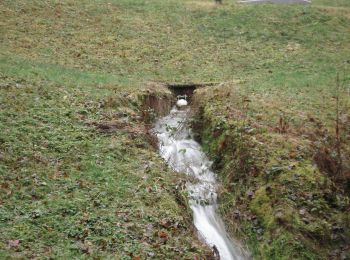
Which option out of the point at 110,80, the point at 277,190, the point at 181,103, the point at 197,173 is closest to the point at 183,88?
the point at 181,103

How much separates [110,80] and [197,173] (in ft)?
21.3

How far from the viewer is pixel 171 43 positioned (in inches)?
894

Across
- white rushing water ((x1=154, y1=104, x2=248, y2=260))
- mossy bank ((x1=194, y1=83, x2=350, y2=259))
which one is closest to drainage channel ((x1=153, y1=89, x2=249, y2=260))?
white rushing water ((x1=154, y1=104, x2=248, y2=260))

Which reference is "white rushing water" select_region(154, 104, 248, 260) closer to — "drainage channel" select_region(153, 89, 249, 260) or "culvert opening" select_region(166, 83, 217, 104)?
"drainage channel" select_region(153, 89, 249, 260)

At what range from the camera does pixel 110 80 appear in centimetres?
1692

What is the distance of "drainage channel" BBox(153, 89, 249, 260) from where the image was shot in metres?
9.70

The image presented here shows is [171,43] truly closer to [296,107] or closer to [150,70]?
[150,70]

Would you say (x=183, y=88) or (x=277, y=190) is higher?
(x=277, y=190)

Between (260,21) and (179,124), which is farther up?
(260,21)

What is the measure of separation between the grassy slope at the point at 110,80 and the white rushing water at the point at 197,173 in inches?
40.9

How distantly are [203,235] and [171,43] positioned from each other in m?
14.7

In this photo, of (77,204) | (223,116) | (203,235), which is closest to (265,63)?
(223,116)

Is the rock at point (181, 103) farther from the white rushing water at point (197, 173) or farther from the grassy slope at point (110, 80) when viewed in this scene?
the grassy slope at point (110, 80)

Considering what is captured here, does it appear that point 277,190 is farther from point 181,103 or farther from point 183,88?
point 183,88
